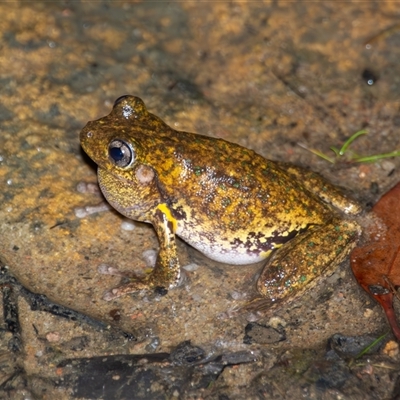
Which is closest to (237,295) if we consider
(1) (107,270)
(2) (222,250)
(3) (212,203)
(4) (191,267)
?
(2) (222,250)

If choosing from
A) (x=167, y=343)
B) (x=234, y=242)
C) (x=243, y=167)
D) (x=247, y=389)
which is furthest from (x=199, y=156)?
(x=247, y=389)

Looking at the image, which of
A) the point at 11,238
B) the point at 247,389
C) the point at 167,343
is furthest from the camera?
the point at 11,238

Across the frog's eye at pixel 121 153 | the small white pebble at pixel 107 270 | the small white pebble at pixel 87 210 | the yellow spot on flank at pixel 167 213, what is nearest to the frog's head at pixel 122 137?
the frog's eye at pixel 121 153

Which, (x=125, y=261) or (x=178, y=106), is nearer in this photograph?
(x=125, y=261)

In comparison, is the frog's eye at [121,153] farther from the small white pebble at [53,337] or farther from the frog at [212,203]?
the small white pebble at [53,337]

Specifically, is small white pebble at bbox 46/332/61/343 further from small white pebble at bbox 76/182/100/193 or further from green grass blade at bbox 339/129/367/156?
green grass blade at bbox 339/129/367/156

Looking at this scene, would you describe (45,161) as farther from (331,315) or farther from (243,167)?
(331,315)

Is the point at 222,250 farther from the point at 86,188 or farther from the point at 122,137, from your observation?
the point at 86,188

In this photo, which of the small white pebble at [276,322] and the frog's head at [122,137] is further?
the small white pebble at [276,322]
